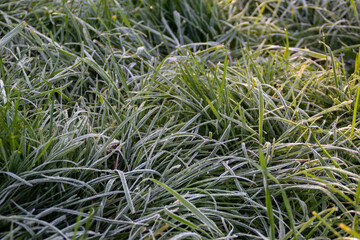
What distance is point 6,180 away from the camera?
1.28 metres

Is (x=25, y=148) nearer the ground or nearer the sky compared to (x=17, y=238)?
nearer the sky

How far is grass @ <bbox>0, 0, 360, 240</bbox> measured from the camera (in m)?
1.28

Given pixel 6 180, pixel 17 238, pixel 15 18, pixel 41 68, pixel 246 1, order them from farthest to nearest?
pixel 246 1 → pixel 15 18 → pixel 41 68 → pixel 6 180 → pixel 17 238

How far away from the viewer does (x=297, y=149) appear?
64.1 inches

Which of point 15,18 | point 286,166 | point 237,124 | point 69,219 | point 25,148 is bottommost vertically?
point 286,166

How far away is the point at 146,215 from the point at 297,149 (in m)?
0.72

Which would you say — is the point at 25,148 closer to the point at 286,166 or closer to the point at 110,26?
the point at 286,166

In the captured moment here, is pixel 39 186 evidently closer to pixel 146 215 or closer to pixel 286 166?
pixel 146 215

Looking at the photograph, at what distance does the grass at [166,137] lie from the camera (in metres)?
1.28

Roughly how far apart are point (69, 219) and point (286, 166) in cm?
89

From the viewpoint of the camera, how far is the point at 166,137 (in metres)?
1.60

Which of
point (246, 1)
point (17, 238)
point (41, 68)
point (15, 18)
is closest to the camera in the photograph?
point (17, 238)

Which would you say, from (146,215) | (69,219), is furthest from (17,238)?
(146,215)

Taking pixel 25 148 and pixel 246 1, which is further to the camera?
pixel 246 1
